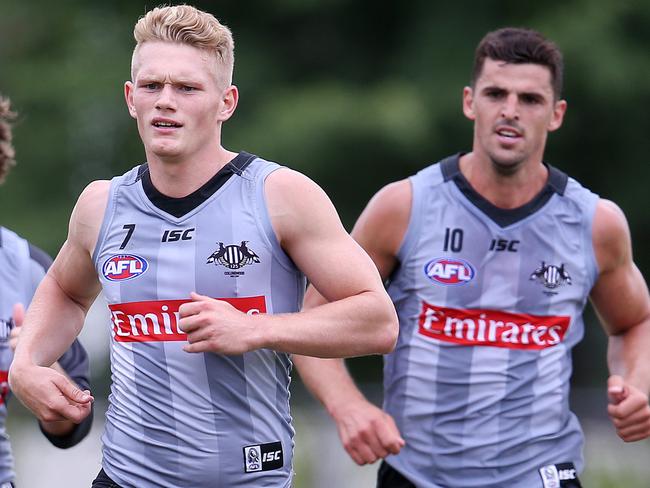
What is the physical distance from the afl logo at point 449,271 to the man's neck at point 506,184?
309 millimetres

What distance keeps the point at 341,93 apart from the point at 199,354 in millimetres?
10801

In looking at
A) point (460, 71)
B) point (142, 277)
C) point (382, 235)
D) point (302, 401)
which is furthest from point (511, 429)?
point (460, 71)

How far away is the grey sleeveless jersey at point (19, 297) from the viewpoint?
569 centimetres

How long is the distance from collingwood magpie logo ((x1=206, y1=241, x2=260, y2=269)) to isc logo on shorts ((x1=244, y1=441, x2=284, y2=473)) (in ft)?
1.96

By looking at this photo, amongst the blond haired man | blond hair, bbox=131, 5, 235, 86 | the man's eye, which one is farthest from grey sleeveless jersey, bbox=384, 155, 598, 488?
blond hair, bbox=131, 5, 235, 86

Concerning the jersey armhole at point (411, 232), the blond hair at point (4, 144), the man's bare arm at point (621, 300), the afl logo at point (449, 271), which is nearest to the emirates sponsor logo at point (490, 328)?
the afl logo at point (449, 271)

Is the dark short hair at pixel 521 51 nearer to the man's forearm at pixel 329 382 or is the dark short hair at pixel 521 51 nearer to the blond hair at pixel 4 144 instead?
the man's forearm at pixel 329 382

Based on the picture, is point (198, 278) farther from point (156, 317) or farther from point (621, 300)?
point (621, 300)

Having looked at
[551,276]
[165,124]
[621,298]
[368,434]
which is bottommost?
[368,434]

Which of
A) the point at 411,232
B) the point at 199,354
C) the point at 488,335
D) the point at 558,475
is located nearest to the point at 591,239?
the point at 488,335

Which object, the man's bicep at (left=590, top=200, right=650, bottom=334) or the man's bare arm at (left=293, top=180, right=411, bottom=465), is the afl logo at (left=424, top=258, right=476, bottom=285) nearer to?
the man's bare arm at (left=293, top=180, right=411, bottom=465)

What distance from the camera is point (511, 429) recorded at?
576 cm

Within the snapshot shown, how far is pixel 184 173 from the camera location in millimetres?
4738

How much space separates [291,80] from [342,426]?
35.6 feet
